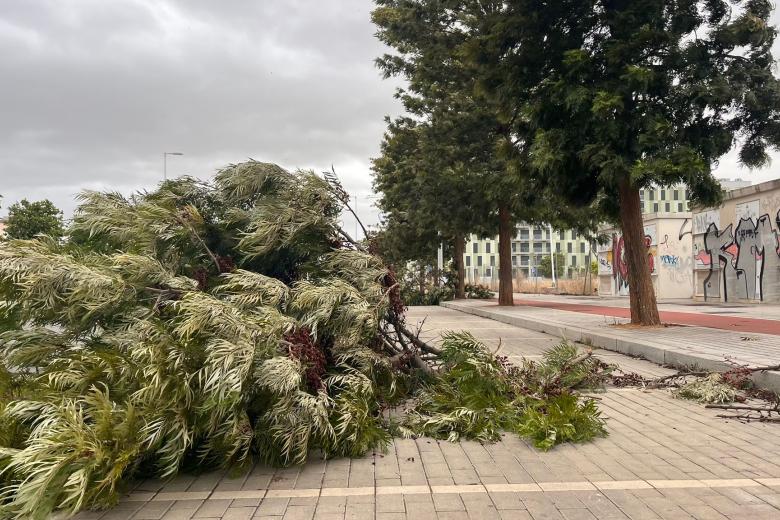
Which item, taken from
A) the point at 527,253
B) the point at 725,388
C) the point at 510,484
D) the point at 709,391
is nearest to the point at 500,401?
the point at 510,484

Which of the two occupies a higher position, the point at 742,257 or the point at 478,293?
the point at 742,257

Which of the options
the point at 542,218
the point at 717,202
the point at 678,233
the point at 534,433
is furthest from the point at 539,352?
the point at 678,233

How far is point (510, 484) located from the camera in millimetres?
3965

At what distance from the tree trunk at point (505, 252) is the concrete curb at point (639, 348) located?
248 inches

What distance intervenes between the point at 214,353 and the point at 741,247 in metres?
23.0

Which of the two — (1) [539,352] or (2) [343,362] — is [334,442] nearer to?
(2) [343,362]

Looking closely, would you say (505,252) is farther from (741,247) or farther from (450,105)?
(741,247)

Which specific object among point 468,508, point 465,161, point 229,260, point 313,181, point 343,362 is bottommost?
point 468,508

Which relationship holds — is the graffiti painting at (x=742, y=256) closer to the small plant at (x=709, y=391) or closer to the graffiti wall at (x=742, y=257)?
the graffiti wall at (x=742, y=257)

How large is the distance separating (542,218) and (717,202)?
11.6 metres

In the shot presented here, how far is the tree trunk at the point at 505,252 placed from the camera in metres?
23.1

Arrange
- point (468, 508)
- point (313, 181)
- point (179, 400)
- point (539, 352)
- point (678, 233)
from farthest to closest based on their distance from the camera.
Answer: point (678, 233)
point (539, 352)
point (313, 181)
point (179, 400)
point (468, 508)

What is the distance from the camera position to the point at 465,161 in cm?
2091

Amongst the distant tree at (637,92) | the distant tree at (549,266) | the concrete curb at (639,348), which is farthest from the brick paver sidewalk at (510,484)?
the distant tree at (549,266)
